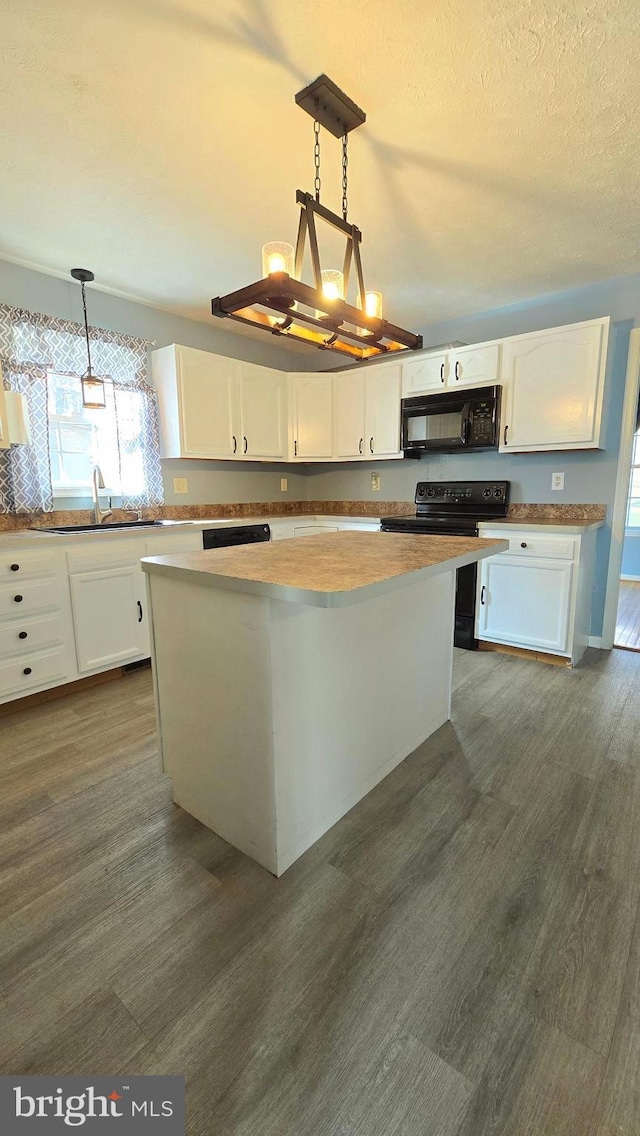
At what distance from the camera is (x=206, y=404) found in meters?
3.48

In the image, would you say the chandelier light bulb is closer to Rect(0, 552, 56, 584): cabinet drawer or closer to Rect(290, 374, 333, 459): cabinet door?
A: Rect(0, 552, 56, 584): cabinet drawer

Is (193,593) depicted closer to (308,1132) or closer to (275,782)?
(275,782)

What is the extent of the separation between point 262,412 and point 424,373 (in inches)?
53.5

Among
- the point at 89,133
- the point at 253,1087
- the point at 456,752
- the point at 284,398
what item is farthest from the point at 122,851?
the point at 284,398

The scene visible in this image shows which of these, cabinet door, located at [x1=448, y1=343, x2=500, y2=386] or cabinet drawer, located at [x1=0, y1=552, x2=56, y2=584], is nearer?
cabinet drawer, located at [x1=0, y1=552, x2=56, y2=584]

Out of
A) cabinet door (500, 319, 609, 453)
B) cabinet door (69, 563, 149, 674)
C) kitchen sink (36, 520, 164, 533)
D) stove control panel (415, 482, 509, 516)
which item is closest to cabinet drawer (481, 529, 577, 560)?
stove control panel (415, 482, 509, 516)

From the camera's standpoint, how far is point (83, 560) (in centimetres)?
262

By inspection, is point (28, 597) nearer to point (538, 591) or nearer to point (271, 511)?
point (271, 511)

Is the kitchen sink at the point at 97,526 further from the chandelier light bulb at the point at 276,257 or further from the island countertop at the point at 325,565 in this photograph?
the chandelier light bulb at the point at 276,257

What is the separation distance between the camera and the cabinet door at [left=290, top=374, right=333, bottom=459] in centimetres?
410

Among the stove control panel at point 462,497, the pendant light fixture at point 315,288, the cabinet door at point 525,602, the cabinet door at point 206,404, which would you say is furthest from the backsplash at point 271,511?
the pendant light fixture at point 315,288

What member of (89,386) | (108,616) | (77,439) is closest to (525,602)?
(108,616)

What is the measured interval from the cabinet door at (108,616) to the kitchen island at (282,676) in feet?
4.12

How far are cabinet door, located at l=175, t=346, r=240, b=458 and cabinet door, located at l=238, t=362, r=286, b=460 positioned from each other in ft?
0.32
